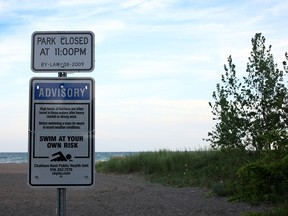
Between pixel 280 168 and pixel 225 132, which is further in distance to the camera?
pixel 225 132

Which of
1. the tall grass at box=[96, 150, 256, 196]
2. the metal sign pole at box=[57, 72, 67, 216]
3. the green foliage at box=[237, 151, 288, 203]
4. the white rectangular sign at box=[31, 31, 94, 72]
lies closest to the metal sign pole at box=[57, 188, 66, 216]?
the metal sign pole at box=[57, 72, 67, 216]

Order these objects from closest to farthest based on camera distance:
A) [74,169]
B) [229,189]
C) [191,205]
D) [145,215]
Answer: [74,169] → [145,215] → [191,205] → [229,189]

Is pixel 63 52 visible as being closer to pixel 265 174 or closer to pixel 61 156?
pixel 61 156

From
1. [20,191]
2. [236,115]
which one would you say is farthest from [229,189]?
[20,191]

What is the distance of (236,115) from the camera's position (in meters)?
15.0

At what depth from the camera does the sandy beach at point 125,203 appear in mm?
11282

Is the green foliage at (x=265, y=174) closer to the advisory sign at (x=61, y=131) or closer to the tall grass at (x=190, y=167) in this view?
the tall grass at (x=190, y=167)

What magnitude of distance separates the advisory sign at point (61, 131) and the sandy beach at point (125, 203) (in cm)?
679

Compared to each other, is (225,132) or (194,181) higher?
(225,132)

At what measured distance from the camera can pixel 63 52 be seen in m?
4.54

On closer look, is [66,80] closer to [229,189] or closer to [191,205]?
[191,205]

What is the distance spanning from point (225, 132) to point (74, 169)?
11156 millimetres

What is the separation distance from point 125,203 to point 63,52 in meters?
8.99

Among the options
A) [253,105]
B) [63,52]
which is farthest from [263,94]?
[63,52]
